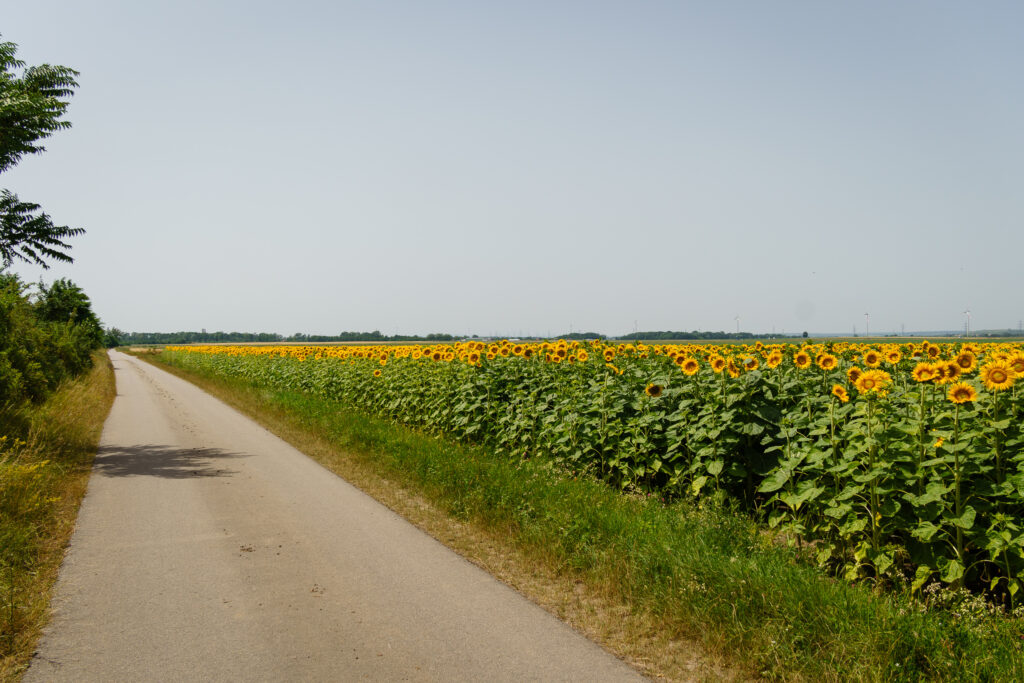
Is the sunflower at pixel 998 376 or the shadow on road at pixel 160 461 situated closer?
the sunflower at pixel 998 376

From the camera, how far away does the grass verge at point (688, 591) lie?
3.83 m

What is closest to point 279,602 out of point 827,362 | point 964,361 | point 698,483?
point 698,483

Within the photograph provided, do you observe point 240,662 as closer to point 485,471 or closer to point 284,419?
point 485,471

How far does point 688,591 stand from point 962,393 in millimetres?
2521

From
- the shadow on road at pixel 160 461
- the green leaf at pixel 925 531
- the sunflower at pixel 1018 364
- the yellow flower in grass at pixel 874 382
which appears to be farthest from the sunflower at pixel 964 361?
the shadow on road at pixel 160 461

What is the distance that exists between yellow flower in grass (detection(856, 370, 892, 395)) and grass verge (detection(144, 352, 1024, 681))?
1518 millimetres

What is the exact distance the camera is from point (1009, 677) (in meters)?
3.44

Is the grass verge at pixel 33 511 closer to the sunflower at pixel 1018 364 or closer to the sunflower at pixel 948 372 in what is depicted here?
the sunflower at pixel 948 372

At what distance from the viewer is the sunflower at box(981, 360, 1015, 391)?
4.91m

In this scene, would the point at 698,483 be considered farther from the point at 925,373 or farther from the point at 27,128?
the point at 27,128

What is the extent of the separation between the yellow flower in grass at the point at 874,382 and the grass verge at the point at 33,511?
20.8ft

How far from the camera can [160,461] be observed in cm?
1179

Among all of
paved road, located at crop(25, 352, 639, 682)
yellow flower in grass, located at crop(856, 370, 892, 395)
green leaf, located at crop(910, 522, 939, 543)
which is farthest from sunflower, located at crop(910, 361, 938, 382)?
paved road, located at crop(25, 352, 639, 682)

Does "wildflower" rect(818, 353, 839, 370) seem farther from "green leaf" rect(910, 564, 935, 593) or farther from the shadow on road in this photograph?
the shadow on road
